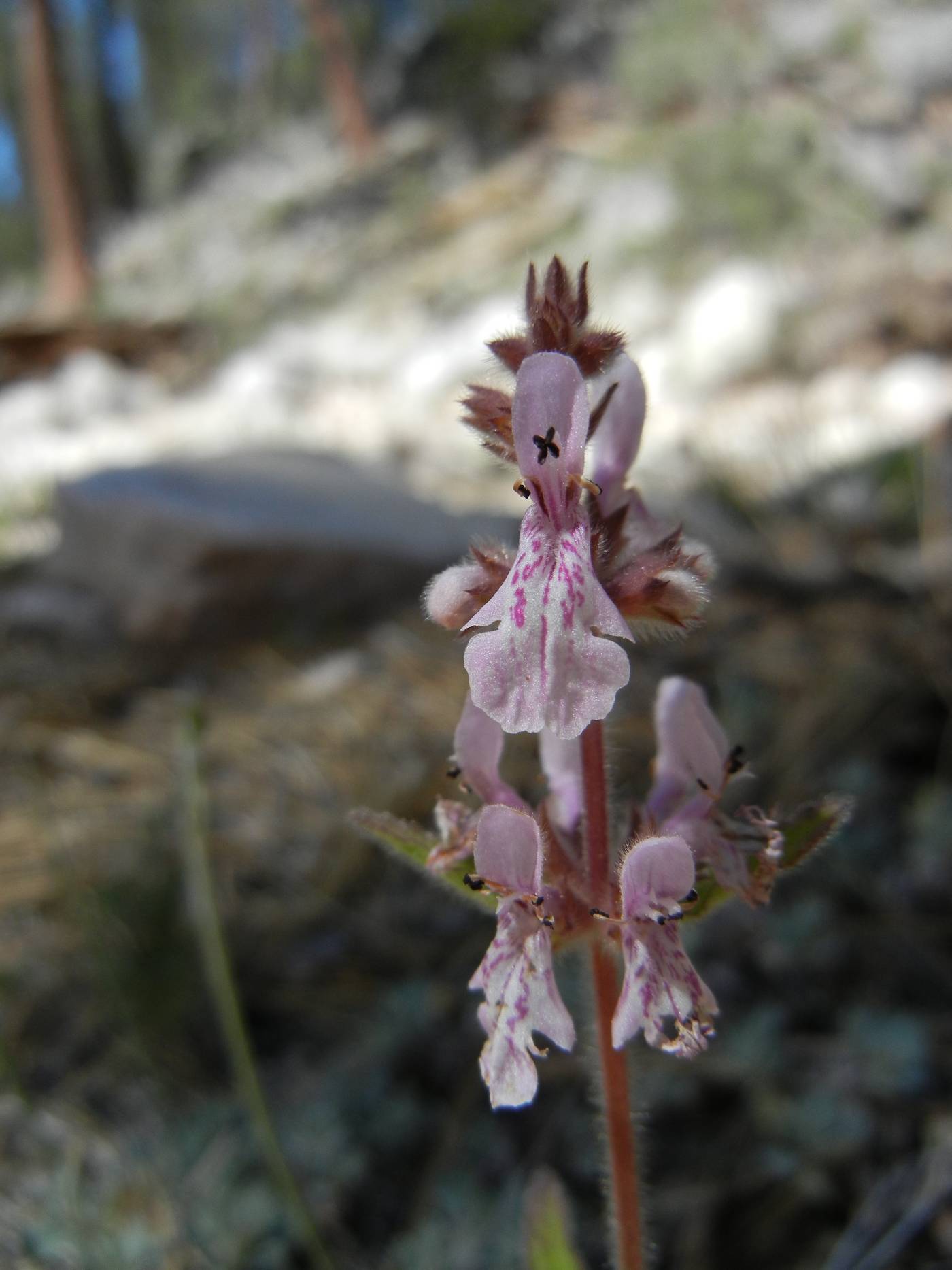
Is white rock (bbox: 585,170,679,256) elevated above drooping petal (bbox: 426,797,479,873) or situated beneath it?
elevated above

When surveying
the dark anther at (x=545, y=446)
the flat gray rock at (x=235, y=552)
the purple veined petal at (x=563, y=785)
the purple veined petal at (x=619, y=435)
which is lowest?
the purple veined petal at (x=563, y=785)

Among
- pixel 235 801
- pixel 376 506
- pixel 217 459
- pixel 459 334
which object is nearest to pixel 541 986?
pixel 235 801

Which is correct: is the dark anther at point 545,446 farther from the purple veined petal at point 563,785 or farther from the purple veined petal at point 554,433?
the purple veined petal at point 563,785

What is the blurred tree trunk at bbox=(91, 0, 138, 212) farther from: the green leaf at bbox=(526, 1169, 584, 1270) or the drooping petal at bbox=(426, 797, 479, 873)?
the green leaf at bbox=(526, 1169, 584, 1270)

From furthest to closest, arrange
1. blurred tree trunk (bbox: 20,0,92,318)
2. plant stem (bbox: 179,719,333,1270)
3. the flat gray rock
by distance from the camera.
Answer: blurred tree trunk (bbox: 20,0,92,318), the flat gray rock, plant stem (bbox: 179,719,333,1270)

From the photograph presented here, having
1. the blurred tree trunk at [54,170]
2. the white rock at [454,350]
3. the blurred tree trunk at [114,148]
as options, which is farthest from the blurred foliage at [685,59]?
the blurred tree trunk at [114,148]

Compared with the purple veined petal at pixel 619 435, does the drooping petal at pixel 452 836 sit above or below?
below

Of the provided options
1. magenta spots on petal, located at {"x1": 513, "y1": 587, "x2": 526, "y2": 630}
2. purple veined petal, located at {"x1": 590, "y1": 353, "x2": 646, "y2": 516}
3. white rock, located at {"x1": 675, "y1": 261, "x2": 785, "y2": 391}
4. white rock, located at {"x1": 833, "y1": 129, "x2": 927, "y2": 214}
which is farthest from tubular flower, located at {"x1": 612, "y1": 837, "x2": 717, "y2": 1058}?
white rock, located at {"x1": 833, "y1": 129, "x2": 927, "y2": 214}
